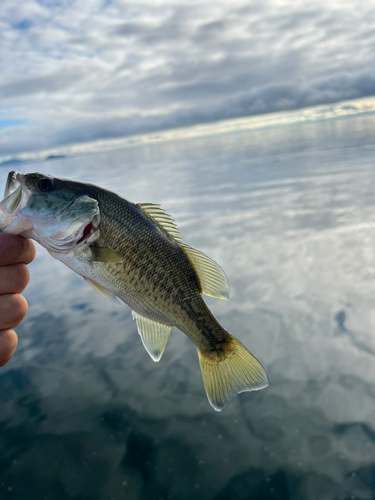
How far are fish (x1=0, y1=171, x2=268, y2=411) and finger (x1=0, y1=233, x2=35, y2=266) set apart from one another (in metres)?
0.07

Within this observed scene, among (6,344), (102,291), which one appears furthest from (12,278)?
(102,291)

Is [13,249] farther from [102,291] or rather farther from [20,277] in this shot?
[102,291]

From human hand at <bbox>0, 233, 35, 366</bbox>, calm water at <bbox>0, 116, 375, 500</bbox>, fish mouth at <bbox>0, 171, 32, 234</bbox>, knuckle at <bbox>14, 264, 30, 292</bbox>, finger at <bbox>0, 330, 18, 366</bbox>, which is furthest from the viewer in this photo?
calm water at <bbox>0, 116, 375, 500</bbox>

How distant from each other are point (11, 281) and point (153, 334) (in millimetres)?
1270

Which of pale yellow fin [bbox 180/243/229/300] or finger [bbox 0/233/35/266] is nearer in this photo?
finger [bbox 0/233/35/266]

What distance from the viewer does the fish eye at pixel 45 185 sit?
9.24 ft

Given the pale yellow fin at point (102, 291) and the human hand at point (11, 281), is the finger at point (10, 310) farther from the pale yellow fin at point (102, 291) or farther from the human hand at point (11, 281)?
the pale yellow fin at point (102, 291)

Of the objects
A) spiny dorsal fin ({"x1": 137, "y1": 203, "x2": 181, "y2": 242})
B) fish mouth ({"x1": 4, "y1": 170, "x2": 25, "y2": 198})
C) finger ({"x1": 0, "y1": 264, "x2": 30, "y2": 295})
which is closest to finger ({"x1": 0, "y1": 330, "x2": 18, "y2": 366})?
finger ({"x1": 0, "y1": 264, "x2": 30, "y2": 295})

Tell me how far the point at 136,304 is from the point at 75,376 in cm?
509

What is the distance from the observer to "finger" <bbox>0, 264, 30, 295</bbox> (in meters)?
2.86

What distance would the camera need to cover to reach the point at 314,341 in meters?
7.29

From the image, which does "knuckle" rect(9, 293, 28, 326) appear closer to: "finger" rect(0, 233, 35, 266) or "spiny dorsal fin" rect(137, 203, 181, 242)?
"finger" rect(0, 233, 35, 266)

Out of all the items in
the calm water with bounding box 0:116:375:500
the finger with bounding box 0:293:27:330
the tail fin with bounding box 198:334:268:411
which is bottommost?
the calm water with bounding box 0:116:375:500

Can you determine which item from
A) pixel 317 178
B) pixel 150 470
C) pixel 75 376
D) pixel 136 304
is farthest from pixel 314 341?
pixel 317 178
